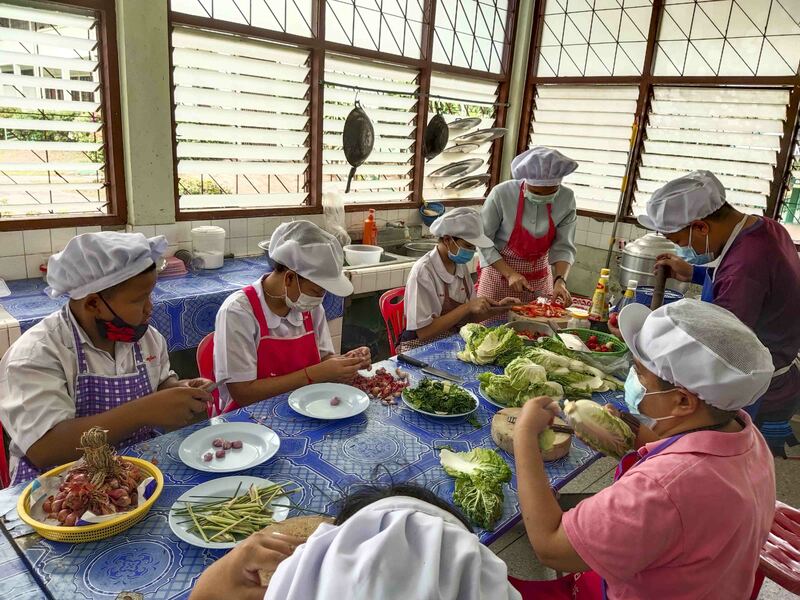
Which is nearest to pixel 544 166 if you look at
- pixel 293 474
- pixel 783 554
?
pixel 783 554

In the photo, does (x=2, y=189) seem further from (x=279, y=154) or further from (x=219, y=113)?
(x=279, y=154)

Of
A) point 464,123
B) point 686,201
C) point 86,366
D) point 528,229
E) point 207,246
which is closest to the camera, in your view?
point 86,366

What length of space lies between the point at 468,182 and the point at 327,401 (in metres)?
5.21

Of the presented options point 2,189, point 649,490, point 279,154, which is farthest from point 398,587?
point 279,154

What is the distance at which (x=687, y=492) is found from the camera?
132 cm

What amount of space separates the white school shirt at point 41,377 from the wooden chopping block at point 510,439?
1524mm

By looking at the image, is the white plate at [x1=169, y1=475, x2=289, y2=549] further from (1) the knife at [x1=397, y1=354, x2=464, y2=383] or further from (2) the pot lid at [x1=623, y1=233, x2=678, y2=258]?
(2) the pot lid at [x1=623, y1=233, x2=678, y2=258]

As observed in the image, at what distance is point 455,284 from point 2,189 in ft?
10.5

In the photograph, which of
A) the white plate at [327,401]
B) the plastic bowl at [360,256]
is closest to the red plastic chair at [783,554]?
the white plate at [327,401]

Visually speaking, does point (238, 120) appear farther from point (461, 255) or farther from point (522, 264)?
point (522, 264)

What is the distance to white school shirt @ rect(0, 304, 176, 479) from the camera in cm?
185

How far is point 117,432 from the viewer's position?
197 centimetres

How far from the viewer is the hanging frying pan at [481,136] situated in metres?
6.71

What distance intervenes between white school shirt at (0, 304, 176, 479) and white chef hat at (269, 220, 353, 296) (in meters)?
0.83
